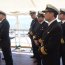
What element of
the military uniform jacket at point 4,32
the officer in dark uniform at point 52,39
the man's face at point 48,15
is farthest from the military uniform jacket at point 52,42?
the military uniform jacket at point 4,32

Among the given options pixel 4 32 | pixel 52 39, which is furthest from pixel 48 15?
pixel 4 32

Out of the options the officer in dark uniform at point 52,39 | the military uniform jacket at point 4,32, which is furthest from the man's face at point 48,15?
the military uniform jacket at point 4,32

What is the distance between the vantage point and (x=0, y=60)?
5918mm

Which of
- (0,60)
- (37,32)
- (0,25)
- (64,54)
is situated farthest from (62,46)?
(0,60)

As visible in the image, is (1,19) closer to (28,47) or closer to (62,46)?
(62,46)

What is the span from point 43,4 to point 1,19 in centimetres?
223

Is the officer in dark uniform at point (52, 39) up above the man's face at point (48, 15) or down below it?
below

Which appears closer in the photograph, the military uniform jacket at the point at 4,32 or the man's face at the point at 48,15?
the man's face at the point at 48,15

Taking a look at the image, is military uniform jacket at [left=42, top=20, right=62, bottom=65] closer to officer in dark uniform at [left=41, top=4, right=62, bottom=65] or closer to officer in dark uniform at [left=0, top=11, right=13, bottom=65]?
officer in dark uniform at [left=41, top=4, right=62, bottom=65]

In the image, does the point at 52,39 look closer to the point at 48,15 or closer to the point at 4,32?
the point at 48,15

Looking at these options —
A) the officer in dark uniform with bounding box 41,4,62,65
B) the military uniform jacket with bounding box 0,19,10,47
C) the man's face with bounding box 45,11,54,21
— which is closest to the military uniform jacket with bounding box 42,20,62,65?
the officer in dark uniform with bounding box 41,4,62,65

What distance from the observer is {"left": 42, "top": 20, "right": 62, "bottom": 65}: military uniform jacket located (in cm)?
310

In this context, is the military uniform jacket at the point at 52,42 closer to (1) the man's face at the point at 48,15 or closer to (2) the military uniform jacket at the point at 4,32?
(1) the man's face at the point at 48,15

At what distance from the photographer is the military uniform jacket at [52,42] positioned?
3098 millimetres
